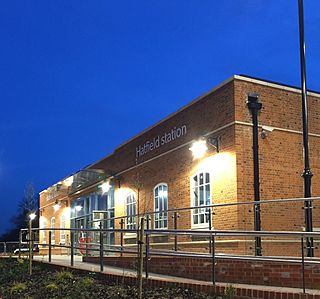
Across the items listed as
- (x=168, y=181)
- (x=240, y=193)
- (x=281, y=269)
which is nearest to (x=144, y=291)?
(x=281, y=269)

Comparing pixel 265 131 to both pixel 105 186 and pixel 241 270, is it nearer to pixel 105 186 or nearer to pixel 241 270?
pixel 241 270

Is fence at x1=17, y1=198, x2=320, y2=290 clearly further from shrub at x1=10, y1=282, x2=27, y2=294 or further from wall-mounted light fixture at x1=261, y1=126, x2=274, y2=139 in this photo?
wall-mounted light fixture at x1=261, y1=126, x2=274, y2=139

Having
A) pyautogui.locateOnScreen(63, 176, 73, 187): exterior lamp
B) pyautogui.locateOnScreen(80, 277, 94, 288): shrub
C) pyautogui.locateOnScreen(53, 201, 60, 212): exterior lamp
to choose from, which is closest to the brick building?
pyautogui.locateOnScreen(80, 277, 94, 288): shrub

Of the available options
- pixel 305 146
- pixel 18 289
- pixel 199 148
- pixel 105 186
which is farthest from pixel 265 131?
pixel 105 186

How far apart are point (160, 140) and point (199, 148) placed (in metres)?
3.68

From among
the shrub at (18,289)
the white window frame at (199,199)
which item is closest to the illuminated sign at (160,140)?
the white window frame at (199,199)

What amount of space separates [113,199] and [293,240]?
16.5 meters

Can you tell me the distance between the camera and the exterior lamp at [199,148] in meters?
17.0

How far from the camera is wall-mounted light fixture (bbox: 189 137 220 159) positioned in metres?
16.5

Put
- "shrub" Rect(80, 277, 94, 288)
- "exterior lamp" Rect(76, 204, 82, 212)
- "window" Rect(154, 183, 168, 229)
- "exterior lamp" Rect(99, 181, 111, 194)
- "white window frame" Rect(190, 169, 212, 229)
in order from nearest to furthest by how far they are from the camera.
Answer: "shrub" Rect(80, 277, 94, 288) → "white window frame" Rect(190, 169, 212, 229) → "window" Rect(154, 183, 168, 229) → "exterior lamp" Rect(99, 181, 111, 194) → "exterior lamp" Rect(76, 204, 82, 212)

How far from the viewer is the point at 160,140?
2053 cm

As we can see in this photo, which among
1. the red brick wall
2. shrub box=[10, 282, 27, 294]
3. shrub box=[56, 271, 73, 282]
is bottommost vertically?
shrub box=[10, 282, 27, 294]

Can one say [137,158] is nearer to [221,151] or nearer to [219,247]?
[221,151]

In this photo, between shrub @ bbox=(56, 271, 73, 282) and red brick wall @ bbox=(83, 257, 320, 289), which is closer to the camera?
red brick wall @ bbox=(83, 257, 320, 289)
